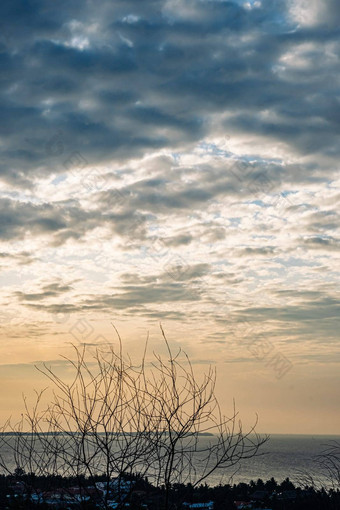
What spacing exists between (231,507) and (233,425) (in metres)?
22.8

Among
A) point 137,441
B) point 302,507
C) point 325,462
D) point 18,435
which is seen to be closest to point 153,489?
point 137,441

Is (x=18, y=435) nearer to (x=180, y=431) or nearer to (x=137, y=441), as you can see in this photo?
(x=137, y=441)

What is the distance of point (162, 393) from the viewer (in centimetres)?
693

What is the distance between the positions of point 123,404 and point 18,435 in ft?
6.13

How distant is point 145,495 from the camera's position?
6.67 meters

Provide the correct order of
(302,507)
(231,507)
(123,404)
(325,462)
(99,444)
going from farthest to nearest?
(231,507) → (302,507) → (325,462) → (123,404) → (99,444)

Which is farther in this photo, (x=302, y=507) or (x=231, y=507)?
(x=231, y=507)

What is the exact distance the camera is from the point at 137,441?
6.52 m

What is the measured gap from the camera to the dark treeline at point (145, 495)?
21.5ft

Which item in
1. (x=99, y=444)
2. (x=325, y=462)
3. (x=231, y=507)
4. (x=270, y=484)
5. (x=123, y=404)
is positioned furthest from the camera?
(x=270, y=484)

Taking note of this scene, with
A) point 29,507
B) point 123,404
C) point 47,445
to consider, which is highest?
point 123,404

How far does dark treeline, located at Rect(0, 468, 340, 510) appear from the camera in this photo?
657 cm

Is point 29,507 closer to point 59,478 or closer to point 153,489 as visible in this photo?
point 59,478

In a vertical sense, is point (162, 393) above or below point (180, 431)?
above
